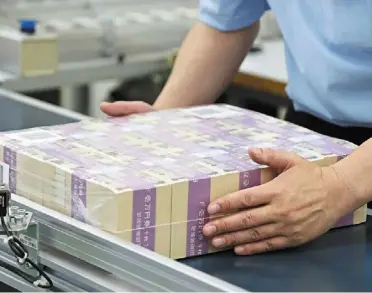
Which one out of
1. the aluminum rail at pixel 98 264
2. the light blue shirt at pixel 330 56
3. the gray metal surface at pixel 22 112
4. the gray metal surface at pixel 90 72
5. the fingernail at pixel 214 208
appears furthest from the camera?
the gray metal surface at pixel 90 72

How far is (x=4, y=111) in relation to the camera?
1.90 metres

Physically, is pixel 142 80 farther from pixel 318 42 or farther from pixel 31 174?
pixel 31 174

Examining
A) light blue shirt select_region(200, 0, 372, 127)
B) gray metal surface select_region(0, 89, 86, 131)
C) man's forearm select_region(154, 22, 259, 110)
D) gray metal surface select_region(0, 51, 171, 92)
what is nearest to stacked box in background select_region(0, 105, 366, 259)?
light blue shirt select_region(200, 0, 372, 127)

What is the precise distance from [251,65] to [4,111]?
0.98 m

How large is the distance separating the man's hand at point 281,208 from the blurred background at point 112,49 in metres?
1.24

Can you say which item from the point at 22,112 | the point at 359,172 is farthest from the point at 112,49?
the point at 359,172

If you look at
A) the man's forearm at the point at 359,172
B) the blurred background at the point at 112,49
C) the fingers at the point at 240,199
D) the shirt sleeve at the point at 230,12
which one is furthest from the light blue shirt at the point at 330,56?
the blurred background at the point at 112,49

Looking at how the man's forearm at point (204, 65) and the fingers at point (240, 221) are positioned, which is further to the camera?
the man's forearm at point (204, 65)

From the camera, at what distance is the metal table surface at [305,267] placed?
110cm

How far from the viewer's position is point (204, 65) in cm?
176

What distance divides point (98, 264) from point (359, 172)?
386 millimetres

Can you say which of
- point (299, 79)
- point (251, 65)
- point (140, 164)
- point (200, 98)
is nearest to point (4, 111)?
point (200, 98)

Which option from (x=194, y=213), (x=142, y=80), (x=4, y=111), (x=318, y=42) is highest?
(x=318, y=42)

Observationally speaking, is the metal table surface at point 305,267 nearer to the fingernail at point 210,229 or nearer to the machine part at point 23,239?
the fingernail at point 210,229
